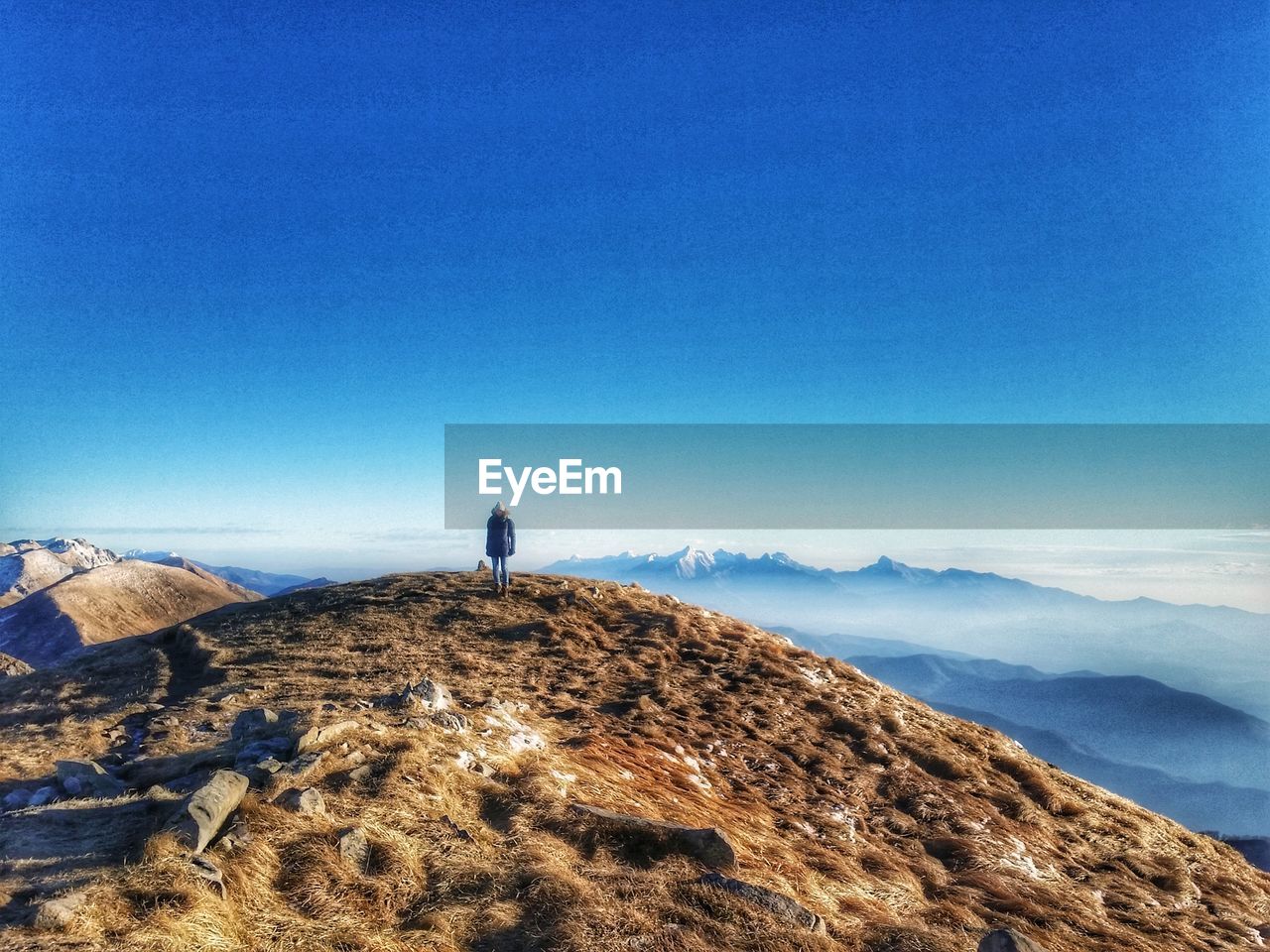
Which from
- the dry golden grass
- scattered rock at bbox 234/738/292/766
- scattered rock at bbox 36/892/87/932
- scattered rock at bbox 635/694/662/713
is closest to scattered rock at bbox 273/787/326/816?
the dry golden grass

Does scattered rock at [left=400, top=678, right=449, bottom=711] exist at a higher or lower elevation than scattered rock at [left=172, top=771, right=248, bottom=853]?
lower

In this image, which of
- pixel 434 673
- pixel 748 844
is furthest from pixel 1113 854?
pixel 434 673

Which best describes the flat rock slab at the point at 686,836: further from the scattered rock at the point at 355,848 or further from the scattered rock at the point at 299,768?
the scattered rock at the point at 299,768

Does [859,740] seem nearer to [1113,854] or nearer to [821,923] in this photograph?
[1113,854]

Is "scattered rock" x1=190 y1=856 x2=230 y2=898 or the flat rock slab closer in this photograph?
"scattered rock" x1=190 y1=856 x2=230 y2=898

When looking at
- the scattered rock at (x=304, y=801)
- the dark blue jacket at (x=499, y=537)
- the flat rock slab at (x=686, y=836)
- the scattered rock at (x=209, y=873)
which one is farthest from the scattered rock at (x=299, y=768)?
the dark blue jacket at (x=499, y=537)

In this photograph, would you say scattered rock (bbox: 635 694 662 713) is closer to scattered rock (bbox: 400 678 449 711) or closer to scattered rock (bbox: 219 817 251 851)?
scattered rock (bbox: 400 678 449 711)

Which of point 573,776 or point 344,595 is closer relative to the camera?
point 573,776
